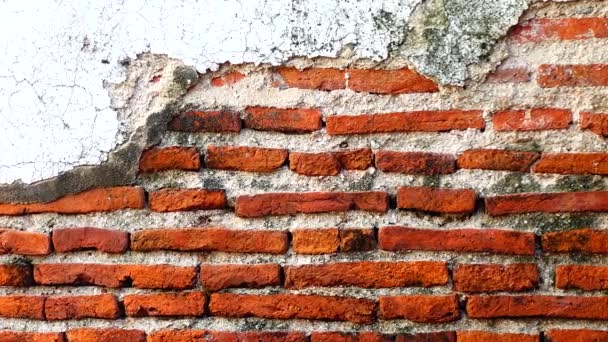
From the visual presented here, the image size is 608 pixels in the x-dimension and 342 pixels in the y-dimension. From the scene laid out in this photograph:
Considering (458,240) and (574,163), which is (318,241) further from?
(574,163)

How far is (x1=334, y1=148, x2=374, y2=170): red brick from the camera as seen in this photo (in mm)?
2199

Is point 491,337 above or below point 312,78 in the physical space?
below

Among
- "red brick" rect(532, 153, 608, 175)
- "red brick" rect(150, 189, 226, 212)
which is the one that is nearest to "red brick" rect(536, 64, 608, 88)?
"red brick" rect(532, 153, 608, 175)

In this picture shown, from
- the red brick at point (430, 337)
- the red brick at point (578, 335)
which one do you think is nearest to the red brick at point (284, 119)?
the red brick at point (430, 337)

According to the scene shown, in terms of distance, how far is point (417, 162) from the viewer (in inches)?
85.8

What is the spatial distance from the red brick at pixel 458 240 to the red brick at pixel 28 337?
1015 millimetres

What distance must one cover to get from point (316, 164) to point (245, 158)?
21 centimetres

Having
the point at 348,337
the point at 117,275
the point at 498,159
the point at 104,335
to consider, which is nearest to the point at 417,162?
the point at 498,159

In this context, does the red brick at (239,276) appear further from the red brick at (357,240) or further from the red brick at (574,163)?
the red brick at (574,163)

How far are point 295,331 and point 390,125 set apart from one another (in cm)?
66

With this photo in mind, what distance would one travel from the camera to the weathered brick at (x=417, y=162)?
2178 millimetres

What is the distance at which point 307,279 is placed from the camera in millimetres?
2184

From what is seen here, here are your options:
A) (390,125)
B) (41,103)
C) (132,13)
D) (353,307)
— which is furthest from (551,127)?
(41,103)

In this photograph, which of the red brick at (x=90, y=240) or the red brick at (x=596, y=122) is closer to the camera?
the red brick at (x=596, y=122)
